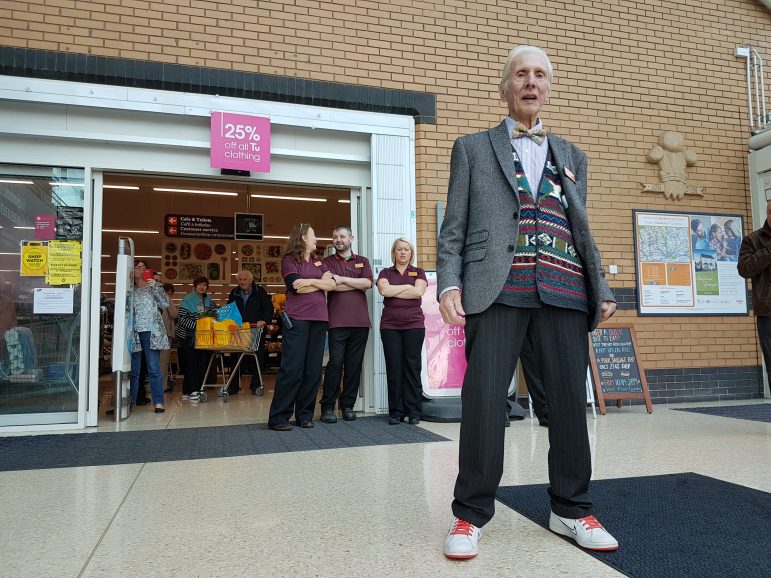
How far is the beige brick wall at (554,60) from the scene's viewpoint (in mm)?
5211

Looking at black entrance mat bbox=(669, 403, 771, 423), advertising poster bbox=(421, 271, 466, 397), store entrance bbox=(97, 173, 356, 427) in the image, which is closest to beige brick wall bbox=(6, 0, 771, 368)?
advertising poster bbox=(421, 271, 466, 397)

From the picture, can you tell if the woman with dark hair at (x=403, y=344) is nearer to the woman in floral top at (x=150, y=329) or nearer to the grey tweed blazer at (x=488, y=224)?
the woman in floral top at (x=150, y=329)

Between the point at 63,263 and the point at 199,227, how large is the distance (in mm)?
7384

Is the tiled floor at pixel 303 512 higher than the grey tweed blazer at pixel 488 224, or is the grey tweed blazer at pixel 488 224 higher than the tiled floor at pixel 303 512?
the grey tweed blazer at pixel 488 224

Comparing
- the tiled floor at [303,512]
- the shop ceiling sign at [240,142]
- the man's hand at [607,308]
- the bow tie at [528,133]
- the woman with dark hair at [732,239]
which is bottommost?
the tiled floor at [303,512]

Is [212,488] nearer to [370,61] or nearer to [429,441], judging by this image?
[429,441]

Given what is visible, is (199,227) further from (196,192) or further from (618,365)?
(618,365)

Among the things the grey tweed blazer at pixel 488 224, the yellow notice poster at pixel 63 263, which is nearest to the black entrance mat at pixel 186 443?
the yellow notice poster at pixel 63 263

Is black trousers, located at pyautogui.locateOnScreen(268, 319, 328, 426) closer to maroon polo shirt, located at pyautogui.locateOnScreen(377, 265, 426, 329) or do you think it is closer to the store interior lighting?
maroon polo shirt, located at pyautogui.locateOnScreen(377, 265, 426, 329)

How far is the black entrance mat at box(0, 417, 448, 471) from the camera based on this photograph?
3629mm

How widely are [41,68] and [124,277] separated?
182cm

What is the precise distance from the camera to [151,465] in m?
3.41

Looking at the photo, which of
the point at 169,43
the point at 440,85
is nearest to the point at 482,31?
the point at 440,85

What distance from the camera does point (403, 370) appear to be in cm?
498
